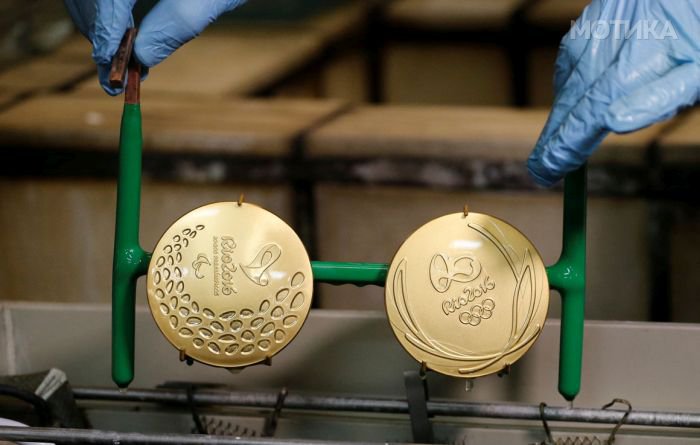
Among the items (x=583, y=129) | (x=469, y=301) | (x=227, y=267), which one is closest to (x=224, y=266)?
(x=227, y=267)

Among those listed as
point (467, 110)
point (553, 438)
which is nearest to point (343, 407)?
point (553, 438)

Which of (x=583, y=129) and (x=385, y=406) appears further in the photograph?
(x=385, y=406)

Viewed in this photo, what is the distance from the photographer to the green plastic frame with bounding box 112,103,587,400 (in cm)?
83

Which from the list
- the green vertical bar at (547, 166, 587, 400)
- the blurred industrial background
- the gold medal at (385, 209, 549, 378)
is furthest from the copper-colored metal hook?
the blurred industrial background

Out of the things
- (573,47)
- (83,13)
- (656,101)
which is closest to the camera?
(656,101)

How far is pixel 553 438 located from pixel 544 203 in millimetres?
652

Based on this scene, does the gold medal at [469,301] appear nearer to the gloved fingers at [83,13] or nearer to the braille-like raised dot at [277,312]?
the braille-like raised dot at [277,312]

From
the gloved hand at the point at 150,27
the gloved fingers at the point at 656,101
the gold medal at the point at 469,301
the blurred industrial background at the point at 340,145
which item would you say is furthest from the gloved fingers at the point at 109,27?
the blurred industrial background at the point at 340,145

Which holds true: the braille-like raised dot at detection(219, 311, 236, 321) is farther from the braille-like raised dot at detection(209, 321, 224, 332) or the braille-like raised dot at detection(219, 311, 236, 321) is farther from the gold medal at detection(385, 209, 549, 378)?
the gold medal at detection(385, 209, 549, 378)

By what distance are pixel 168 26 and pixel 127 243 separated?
0.20m

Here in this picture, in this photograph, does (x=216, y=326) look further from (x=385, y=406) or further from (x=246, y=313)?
(x=385, y=406)

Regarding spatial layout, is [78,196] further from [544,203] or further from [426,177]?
[544,203]

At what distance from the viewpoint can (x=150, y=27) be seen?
0.86 m

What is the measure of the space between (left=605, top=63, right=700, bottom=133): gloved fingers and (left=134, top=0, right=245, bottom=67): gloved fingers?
383mm
